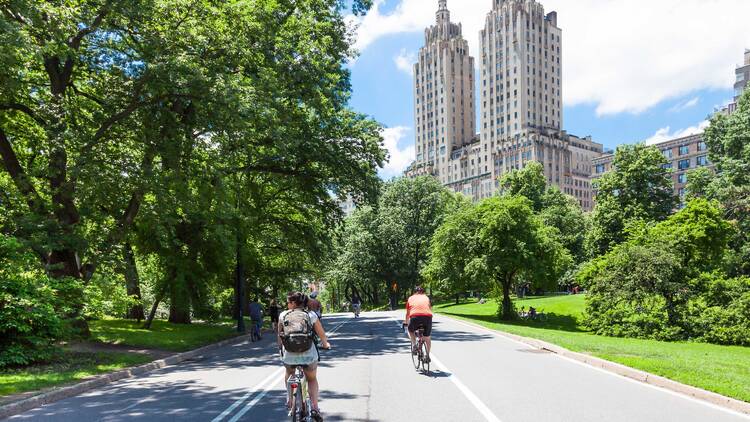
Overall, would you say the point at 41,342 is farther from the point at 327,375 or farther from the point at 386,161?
the point at 386,161

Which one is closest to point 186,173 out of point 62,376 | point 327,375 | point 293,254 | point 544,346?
point 62,376

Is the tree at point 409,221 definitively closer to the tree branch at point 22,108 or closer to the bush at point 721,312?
the bush at point 721,312

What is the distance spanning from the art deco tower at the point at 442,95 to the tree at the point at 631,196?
105 meters

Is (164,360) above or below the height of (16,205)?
below

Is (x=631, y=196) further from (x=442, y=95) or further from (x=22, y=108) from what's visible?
(x=442, y=95)

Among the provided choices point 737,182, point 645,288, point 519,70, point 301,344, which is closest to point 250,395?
point 301,344

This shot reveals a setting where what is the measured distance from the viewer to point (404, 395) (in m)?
9.13

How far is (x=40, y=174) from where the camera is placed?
17.3 metres

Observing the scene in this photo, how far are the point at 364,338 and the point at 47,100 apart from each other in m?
13.5

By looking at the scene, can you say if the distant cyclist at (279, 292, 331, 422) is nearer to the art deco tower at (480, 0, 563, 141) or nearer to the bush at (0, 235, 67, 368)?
the bush at (0, 235, 67, 368)

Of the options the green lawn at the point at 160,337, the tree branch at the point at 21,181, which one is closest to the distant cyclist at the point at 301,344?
the green lawn at the point at 160,337

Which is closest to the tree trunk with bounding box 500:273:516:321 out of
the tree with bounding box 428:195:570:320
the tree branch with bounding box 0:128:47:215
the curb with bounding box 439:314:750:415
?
the tree with bounding box 428:195:570:320

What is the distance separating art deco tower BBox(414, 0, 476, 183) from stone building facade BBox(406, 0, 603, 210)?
67.1 inches

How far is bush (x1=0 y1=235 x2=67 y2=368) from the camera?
1288 centimetres
